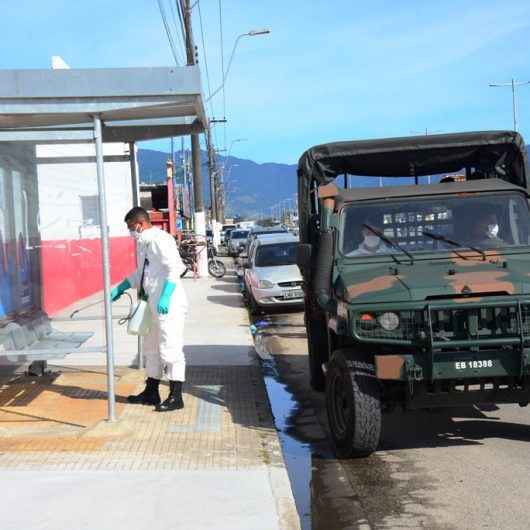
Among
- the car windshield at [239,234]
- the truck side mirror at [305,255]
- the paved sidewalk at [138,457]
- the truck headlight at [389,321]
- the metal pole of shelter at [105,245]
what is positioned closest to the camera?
the paved sidewalk at [138,457]

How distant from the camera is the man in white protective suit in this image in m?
7.09

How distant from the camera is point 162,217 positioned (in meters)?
27.4

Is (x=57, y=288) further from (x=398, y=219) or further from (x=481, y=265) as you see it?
(x=481, y=265)

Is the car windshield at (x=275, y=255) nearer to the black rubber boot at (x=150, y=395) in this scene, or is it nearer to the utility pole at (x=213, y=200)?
the black rubber boot at (x=150, y=395)

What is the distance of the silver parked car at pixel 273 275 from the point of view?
16.0 meters

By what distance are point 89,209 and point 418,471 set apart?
4.46 metres

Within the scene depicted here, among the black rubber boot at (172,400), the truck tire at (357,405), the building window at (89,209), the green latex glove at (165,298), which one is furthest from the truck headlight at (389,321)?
the building window at (89,209)

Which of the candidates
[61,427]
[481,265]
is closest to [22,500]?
[61,427]

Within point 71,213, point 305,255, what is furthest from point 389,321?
point 71,213

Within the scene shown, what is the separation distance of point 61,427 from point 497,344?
3.82m

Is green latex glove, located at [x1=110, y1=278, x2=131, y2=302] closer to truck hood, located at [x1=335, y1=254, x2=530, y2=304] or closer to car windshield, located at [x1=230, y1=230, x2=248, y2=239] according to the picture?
truck hood, located at [x1=335, y1=254, x2=530, y2=304]

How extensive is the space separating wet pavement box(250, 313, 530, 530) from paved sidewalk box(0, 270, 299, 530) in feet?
0.96

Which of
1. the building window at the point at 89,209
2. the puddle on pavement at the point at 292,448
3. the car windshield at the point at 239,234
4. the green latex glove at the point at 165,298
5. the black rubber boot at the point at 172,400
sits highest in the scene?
the building window at the point at 89,209

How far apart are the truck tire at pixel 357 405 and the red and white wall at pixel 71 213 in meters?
3.53
